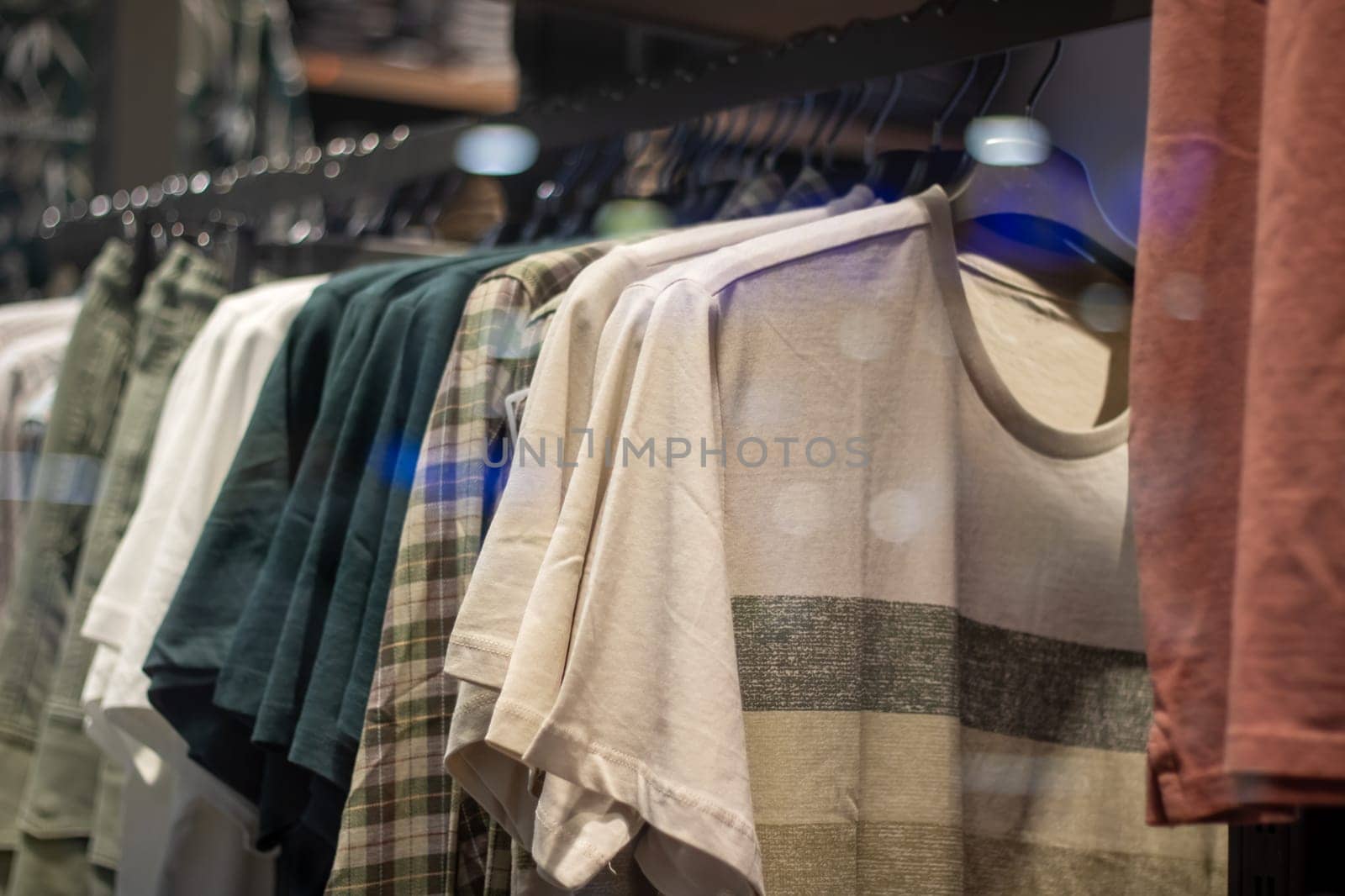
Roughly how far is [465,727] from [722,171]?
1.95 ft

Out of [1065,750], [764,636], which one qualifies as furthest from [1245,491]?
[1065,750]

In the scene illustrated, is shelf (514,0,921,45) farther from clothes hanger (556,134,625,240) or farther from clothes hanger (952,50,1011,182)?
clothes hanger (952,50,1011,182)

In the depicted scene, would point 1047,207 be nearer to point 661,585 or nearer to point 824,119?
point 824,119

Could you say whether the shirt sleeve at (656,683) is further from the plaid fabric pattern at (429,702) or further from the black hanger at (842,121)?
the black hanger at (842,121)

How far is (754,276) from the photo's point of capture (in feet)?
2.51

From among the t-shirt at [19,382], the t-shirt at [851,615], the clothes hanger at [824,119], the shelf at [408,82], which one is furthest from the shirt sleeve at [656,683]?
the shelf at [408,82]

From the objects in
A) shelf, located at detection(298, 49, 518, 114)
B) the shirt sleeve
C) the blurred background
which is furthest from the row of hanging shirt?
shelf, located at detection(298, 49, 518, 114)

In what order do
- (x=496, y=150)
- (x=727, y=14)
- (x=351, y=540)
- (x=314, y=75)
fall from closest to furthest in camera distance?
(x=351, y=540), (x=496, y=150), (x=727, y=14), (x=314, y=75)

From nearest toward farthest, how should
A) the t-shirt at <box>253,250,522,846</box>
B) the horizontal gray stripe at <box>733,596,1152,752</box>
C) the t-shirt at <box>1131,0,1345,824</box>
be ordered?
1. the t-shirt at <box>1131,0,1345,824</box>
2. the horizontal gray stripe at <box>733,596,1152,752</box>
3. the t-shirt at <box>253,250,522,846</box>

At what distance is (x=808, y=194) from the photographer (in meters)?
1.02

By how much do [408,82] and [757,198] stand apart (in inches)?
84.3

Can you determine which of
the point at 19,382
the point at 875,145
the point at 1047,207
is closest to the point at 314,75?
the point at 19,382

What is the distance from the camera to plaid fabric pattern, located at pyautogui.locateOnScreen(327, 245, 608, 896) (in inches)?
31.9

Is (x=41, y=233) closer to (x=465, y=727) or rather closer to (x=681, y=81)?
(x=681, y=81)
